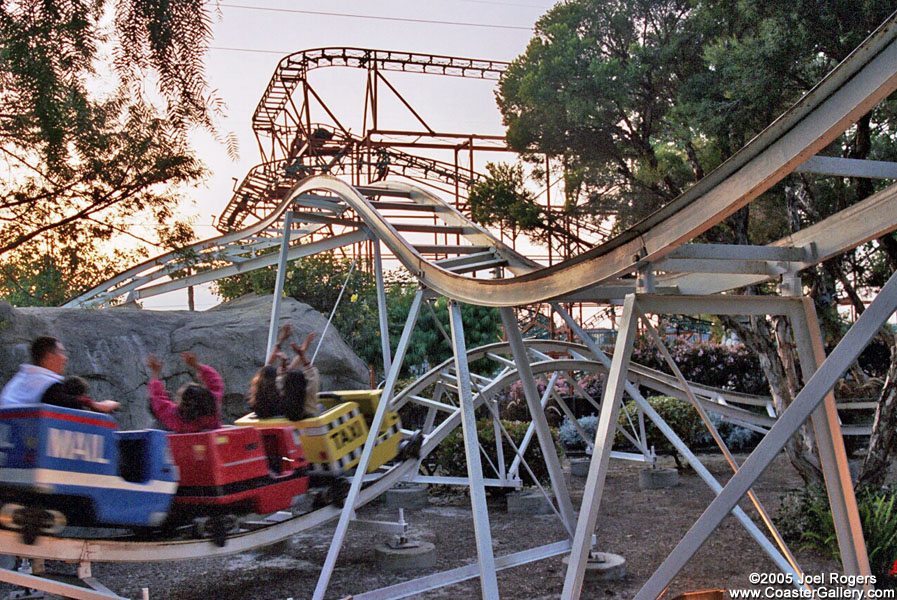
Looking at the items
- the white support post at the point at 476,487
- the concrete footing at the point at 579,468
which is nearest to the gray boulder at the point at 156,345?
the concrete footing at the point at 579,468

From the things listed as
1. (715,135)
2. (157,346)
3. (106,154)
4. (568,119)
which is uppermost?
(568,119)

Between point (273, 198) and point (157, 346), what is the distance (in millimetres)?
8525

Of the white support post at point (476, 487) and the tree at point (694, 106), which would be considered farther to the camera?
the tree at point (694, 106)

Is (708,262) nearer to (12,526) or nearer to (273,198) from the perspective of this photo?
(12,526)

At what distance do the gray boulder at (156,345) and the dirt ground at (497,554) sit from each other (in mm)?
2707

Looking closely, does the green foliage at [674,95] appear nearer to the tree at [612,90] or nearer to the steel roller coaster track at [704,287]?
the tree at [612,90]

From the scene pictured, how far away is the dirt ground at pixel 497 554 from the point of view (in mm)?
7062

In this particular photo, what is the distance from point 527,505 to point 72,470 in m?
6.47

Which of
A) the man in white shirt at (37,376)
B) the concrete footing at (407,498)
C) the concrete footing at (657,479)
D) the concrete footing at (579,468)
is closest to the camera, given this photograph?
the man in white shirt at (37,376)

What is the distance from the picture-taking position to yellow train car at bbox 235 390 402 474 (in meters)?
7.09

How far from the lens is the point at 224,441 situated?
6.07 metres

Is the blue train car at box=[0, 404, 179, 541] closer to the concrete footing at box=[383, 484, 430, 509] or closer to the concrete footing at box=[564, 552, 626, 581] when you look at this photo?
the concrete footing at box=[564, 552, 626, 581]

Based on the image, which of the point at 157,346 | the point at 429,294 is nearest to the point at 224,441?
the point at 429,294

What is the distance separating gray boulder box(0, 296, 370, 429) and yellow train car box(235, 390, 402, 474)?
3891 mm
